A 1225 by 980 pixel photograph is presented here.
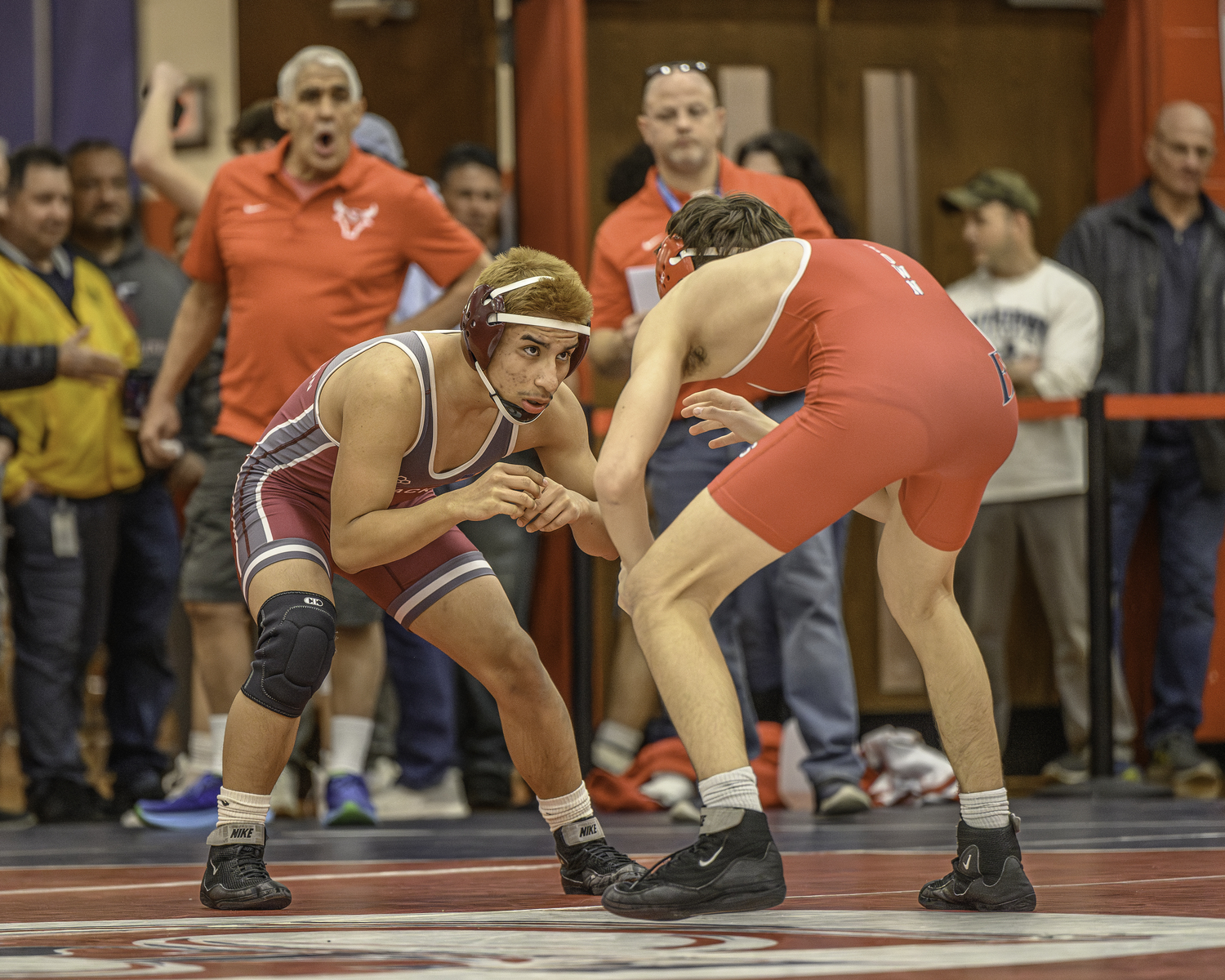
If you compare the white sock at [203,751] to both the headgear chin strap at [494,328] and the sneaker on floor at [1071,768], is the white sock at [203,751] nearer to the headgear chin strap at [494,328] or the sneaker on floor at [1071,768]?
the headgear chin strap at [494,328]

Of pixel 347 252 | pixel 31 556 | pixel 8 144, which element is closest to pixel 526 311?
pixel 347 252

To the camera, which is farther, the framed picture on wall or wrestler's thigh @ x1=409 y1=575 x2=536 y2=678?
the framed picture on wall

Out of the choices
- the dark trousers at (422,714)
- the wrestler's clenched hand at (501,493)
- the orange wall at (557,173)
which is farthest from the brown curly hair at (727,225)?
the orange wall at (557,173)

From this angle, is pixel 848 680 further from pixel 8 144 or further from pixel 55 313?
pixel 8 144

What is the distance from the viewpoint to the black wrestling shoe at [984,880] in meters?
2.91

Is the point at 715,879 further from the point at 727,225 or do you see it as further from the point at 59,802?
the point at 59,802

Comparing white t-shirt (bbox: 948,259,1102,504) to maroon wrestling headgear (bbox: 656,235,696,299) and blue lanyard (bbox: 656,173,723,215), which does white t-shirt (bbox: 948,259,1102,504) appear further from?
maroon wrestling headgear (bbox: 656,235,696,299)

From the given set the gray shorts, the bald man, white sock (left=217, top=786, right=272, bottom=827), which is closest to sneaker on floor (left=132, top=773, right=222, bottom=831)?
the gray shorts

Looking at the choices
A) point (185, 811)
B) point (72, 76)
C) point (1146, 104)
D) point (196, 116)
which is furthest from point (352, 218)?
point (196, 116)

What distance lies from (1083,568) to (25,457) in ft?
12.5

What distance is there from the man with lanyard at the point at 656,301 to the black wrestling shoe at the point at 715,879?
2.54 metres

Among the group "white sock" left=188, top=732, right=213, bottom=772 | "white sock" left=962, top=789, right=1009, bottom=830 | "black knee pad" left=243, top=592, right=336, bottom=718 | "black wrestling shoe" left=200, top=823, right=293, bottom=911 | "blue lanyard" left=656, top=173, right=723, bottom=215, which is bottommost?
"white sock" left=188, top=732, right=213, bottom=772

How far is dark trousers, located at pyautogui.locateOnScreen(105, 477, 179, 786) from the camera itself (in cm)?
648

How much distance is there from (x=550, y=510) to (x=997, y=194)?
A: 421cm
